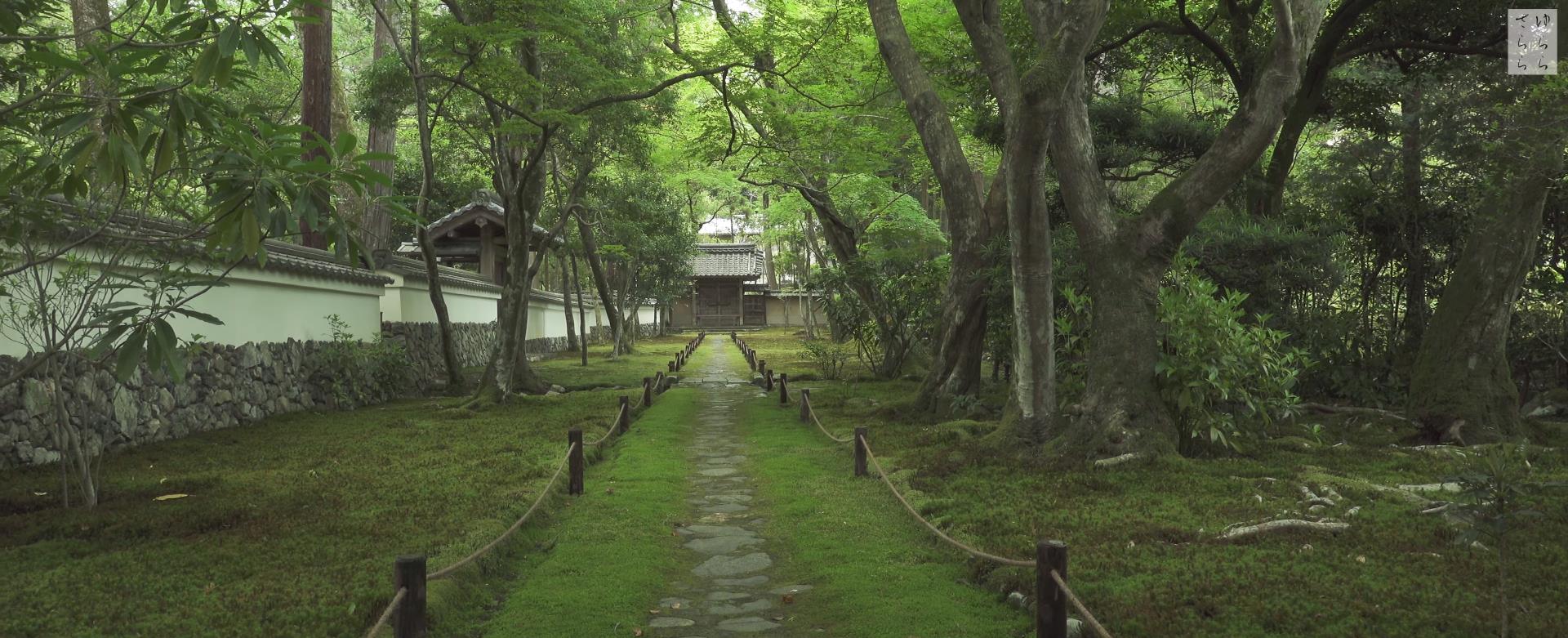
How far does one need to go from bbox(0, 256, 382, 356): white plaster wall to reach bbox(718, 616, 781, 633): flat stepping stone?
25.9 feet

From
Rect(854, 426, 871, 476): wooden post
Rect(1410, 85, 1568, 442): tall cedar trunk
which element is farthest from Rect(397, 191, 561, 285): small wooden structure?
Rect(1410, 85, 1568, 442): tall cedar trunk

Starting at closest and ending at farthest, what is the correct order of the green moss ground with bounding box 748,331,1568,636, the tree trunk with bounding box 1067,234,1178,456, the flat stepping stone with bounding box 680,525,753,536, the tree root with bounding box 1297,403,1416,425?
1. the green moss ground with bounding box 748,331,1568,636
2. the flat stepping stone with bounding box 680,525,753,536
3. the tree trunk with bounding box 1067,234,1178,456
4. the tree root with bounding box 1297,403,1416,425

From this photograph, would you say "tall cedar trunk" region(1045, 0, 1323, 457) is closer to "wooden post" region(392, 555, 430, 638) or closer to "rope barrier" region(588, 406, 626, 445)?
"rope barrier" region(588, 406, 626, 445)

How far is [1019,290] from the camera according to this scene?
9211mm

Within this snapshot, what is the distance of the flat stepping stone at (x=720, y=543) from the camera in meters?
6.98

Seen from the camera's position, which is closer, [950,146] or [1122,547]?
[1122,547]

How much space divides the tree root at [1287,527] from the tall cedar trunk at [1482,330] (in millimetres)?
4335

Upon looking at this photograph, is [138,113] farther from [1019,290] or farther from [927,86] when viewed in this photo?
[927,86]

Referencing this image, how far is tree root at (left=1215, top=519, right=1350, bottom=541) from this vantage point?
20.2 feet

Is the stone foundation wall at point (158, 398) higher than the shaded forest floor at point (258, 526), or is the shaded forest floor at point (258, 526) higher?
the stone foundation wall at point (158, 398)

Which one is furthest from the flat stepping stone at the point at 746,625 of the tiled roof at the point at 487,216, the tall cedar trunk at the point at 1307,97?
the tiled roof at the point at 487,216

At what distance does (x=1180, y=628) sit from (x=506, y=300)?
12.9 meters

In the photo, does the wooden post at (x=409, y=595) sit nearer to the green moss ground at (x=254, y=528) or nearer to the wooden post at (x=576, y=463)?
the green moss ground at (x=254, y=528)

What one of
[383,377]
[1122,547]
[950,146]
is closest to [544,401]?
[383,377]
